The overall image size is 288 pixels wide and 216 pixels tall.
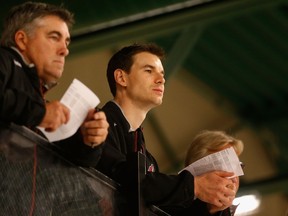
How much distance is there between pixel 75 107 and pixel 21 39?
2.04 feet

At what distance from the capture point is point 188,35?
10.2 meters

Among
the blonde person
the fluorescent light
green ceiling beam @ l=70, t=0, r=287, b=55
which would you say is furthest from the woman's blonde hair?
the fluorescent light

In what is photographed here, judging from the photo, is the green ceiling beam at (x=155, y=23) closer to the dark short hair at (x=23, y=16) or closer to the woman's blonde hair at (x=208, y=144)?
the woman's blonde hair at (x=208, y=144)

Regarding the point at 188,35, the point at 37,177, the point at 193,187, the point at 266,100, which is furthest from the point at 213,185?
the point at 266,100

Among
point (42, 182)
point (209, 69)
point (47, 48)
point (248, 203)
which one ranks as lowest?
point (42, 182)

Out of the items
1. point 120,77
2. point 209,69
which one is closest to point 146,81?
point 120,77

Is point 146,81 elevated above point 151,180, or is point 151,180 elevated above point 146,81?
point 146,81

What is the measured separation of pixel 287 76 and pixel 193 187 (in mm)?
10329

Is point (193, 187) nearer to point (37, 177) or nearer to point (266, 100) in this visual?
point (37, 177)

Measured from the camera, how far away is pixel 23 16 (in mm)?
4203

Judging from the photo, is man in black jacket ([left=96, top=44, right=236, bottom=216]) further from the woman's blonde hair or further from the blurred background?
the blurred background

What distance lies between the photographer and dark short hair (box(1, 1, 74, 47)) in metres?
4.15

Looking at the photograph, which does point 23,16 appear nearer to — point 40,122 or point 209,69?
point 40,122

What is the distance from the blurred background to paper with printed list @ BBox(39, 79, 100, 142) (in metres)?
5.55
